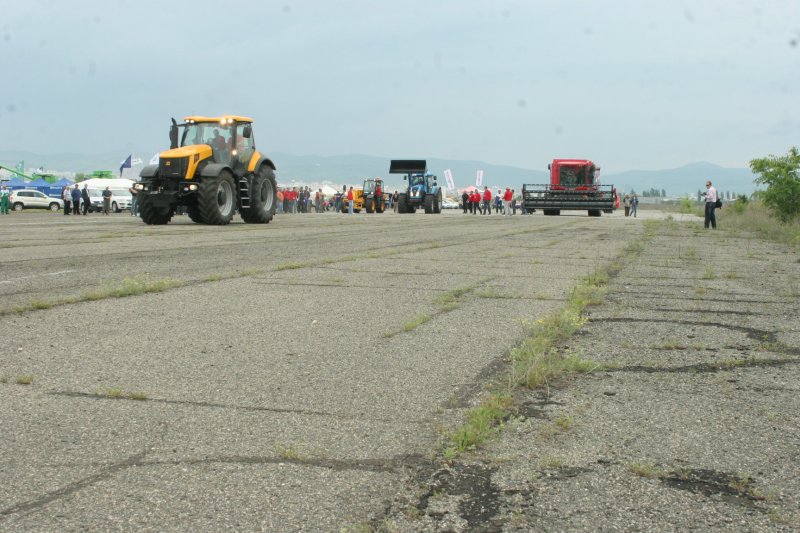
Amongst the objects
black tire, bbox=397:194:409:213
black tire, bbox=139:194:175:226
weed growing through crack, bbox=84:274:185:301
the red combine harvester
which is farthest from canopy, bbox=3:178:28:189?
weed growing through crack, bbox=84:274:185:301

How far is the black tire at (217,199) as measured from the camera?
20.8 m

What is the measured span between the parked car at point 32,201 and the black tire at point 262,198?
113 ft

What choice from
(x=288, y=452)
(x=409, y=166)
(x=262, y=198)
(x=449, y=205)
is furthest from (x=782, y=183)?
(x=449, y=205)

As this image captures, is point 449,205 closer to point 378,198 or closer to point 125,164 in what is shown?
point 125,164

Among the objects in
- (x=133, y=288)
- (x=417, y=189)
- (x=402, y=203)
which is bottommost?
(x=133, y=288)

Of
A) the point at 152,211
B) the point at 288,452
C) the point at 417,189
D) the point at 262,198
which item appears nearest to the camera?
the point at 288,452

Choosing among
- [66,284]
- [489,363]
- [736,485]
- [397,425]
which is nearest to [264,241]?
[66,284]

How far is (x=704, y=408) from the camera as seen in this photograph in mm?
4000

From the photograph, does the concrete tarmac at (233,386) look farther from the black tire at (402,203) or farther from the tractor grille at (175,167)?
the black tire at (402,203)

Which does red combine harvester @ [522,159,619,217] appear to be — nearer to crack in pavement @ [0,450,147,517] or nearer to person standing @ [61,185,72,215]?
person standing @ [61,185,72,215]

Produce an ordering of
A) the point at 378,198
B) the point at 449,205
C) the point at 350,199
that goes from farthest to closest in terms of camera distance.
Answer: the point at 449,205 → the point at 378,198 → the point at 350,199

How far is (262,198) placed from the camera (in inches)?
942

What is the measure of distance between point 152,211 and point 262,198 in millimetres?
3321

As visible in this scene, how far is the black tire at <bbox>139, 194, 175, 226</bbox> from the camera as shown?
70.4 ft
